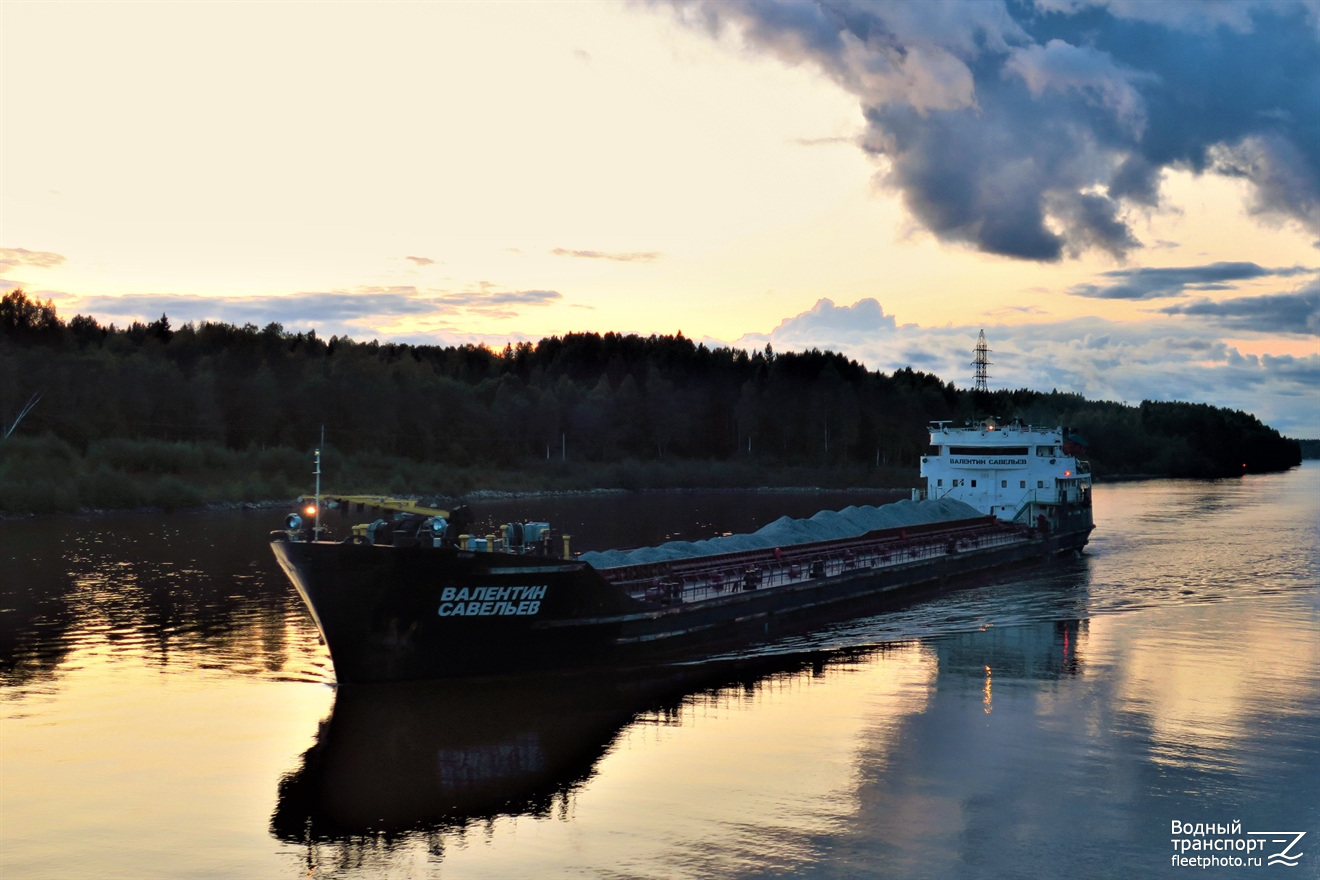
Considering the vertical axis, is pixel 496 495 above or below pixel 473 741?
above

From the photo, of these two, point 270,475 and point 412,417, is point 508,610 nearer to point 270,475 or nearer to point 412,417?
point 270,475

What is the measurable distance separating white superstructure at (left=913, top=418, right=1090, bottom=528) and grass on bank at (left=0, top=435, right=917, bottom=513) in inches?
2436

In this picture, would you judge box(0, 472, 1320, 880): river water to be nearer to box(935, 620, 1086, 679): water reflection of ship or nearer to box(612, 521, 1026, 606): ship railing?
box(935, 620, 1086, 679): water reflection of ship

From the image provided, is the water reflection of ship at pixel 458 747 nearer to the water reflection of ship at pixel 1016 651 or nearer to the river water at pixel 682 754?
the river water at pixel 682 754

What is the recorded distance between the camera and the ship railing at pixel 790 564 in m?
32.3

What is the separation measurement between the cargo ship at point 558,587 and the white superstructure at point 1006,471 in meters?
10.7

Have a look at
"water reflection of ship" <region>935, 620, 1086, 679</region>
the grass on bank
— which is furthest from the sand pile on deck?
the grass on bank

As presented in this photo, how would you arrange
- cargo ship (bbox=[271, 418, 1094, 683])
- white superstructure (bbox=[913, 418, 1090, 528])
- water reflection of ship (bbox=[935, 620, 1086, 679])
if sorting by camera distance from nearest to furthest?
1. cargo ship (bbox=[271, 418, 1094, 683])
2. water reflection of ship (bbox=[935, 620, 1086, 679])
3. white superstructure (bbox=[913, 418, 1090, 528])

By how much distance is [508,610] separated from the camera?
2639cm

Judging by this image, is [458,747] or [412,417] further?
[412,417]

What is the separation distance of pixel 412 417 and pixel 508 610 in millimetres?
108860

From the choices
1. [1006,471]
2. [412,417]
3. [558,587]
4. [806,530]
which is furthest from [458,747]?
[412,417]

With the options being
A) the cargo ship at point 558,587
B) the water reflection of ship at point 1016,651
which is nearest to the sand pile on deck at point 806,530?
the cargo ship at point 558,587

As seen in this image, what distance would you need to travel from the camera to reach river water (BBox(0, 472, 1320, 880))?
16859mm
